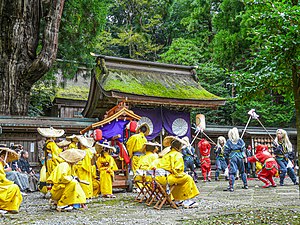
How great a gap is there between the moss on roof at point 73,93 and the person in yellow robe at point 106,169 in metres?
11.0

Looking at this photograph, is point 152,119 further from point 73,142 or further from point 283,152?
point 283,152

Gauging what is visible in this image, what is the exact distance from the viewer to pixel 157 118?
12969 millimetres

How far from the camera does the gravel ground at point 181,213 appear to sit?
5004mm

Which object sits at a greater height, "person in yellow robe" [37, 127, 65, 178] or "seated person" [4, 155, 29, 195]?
"person in yellow robe" [37, 127, 65, 178]

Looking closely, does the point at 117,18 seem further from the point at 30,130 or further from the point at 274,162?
the point at 274,162

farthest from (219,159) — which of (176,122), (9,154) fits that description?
(9,154)

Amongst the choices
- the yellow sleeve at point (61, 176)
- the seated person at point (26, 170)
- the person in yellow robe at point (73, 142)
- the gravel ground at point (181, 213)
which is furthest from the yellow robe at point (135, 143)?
the seated person at point (26, 170)

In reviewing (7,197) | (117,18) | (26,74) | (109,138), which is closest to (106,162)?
(109,138)

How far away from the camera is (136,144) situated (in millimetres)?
9211

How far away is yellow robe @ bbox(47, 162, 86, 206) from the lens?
6223 mm

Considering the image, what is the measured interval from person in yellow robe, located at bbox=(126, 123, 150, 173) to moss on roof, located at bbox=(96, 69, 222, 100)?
2.58 metres

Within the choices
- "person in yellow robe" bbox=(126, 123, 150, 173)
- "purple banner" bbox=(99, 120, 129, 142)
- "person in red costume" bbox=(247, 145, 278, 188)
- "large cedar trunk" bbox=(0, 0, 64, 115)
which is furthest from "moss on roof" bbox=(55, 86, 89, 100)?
"person in red costume" bbox=(247, 145, 278, 188)

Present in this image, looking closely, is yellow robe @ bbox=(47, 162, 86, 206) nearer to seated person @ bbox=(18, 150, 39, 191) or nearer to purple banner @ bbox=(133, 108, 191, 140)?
seated person @ bbox=(18, 150, 39, 191)

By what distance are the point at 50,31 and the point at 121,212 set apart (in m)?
8.57
